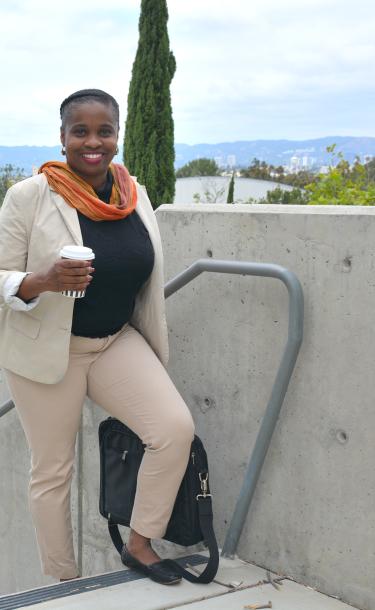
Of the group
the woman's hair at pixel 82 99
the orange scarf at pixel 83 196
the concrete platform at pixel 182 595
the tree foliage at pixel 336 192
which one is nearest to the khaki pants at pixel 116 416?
the concrete platform at pixel 182 595

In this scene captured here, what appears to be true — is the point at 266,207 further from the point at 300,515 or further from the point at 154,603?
the point at 154,603

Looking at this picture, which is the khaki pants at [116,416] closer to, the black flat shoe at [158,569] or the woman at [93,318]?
the woman at [93,318]

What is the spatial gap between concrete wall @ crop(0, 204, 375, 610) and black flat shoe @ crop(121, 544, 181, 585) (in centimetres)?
39

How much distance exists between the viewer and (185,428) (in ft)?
11.0

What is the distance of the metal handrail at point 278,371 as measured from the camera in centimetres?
335

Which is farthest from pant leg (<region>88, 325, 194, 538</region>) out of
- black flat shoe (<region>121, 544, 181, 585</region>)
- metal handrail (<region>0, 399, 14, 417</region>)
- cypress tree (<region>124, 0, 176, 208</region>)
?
cypress tree (<region>124, 0, 176, 208</region>)

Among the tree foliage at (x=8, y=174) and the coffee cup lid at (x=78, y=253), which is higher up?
the tree foliage at (x=8, y=174)

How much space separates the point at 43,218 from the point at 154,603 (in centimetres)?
133

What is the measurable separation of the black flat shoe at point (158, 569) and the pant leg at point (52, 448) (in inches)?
12.9

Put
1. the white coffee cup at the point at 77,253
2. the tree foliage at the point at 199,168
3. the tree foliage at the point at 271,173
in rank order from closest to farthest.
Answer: the white coffee cup at the point at 77,253, the tree foliage at the point at 271,173, the tree foliage at the point at 199,168

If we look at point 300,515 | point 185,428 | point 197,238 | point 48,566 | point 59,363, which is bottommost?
point 48,566

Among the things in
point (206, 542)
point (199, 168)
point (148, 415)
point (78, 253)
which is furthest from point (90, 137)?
point (199, 168)

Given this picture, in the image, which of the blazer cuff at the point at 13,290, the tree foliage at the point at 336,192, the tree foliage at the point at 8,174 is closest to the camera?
the blazer cuff at the point at 13,290

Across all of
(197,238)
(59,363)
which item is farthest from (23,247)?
(197,238)
